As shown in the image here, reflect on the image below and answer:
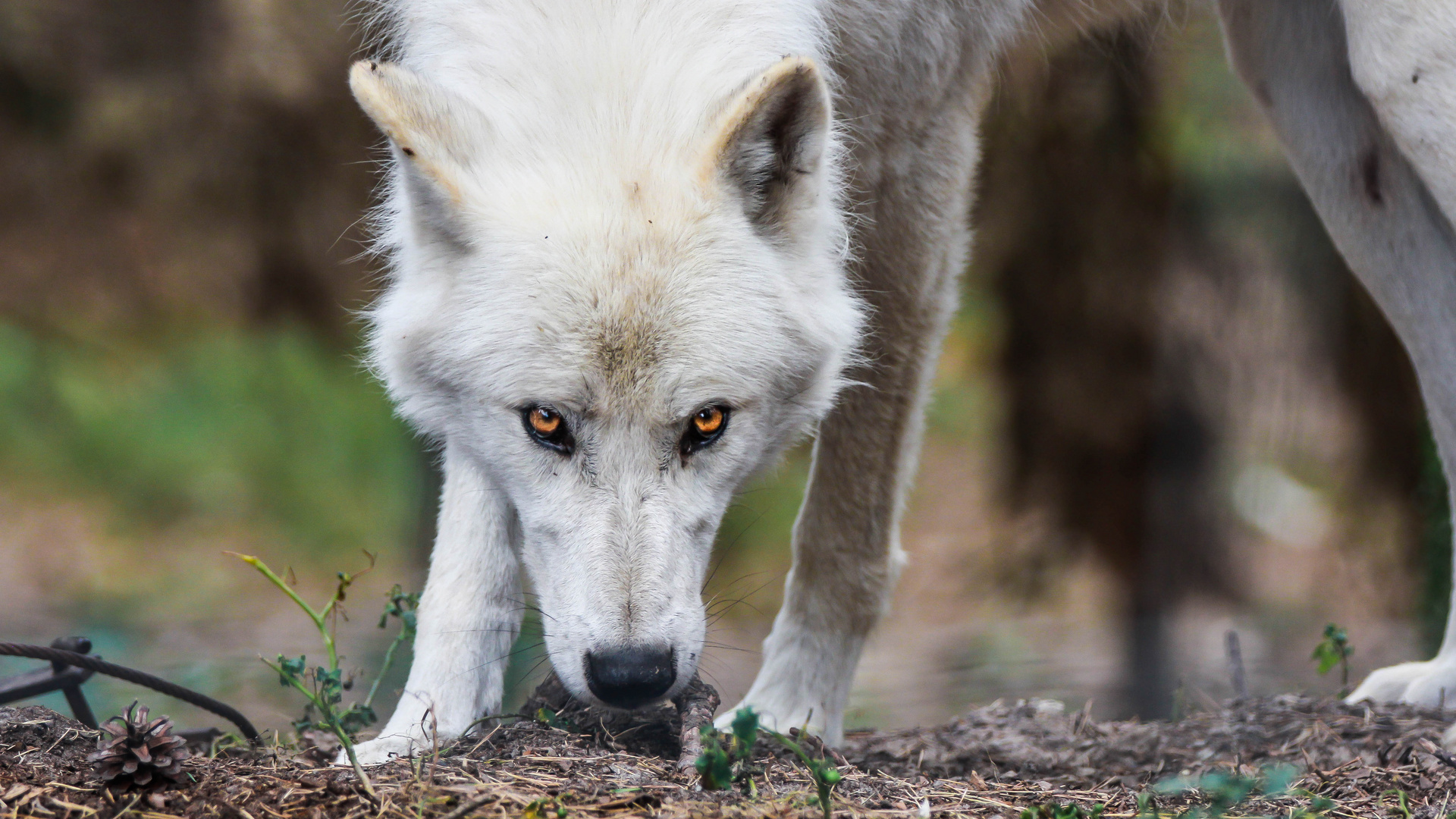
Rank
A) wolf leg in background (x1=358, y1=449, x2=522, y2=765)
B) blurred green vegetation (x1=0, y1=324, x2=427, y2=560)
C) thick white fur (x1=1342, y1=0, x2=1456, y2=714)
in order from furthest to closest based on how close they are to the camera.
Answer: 1. blurred green vegetation (x1=0, y1=324, x2=427, y2=560)
2. thick white fur (x1=1342, y1=0, x2=1456, y2=714)
3. wolf leg in background (x1=358, y1=449, x2=522, y2=765)

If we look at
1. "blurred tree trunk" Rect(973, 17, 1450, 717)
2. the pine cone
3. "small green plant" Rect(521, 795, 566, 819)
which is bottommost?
"small green plant" Rect(521, 795, 566, 819)

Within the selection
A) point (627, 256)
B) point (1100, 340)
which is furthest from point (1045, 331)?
point (627, 256)

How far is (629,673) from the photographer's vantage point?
2293 millimetres

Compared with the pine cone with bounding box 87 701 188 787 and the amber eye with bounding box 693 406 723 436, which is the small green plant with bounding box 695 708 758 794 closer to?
the amber eye with bounding box 693 406 723 436

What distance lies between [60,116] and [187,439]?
296cm

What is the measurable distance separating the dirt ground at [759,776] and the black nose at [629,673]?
0.13 m

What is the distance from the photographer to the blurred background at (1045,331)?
6.36 meters

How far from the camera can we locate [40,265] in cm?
794

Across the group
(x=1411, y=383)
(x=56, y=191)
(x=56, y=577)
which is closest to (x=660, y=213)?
(x=1411, y=383)

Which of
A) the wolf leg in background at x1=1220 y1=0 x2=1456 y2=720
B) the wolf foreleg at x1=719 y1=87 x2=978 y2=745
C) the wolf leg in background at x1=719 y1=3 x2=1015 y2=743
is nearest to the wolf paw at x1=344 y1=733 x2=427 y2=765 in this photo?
the wolf leg in background at x1=719 y1=3 x2=1015 y2=743

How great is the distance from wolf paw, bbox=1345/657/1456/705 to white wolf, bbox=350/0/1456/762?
1551mm

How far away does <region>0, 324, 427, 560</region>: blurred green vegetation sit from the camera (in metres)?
8.50

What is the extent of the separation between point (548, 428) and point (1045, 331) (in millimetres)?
5124

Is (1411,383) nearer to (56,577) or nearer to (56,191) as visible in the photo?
(56,191)
